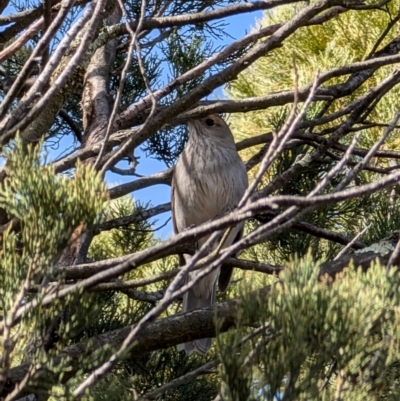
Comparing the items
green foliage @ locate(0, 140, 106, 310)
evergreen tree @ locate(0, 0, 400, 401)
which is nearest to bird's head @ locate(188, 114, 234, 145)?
evergreen tree @ locate(0, 0, 400, 401)

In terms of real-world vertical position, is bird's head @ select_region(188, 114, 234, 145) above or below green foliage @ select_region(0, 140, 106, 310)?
above

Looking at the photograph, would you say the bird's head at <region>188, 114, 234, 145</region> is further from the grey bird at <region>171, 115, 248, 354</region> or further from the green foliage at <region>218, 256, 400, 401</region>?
the green foliage at <region>218, 256, 400, 401</region>

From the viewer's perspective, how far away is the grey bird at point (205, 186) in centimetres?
353

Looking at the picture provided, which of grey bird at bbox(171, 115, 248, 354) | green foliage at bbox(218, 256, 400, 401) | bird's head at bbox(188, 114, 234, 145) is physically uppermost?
bird's head at bbox(188, 114, 234, 145)

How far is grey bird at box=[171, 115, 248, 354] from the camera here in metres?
3.53

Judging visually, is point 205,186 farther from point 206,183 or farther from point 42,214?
point 42,214

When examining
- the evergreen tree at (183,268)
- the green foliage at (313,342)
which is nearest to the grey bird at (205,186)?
the evergreen tree at (183,268)

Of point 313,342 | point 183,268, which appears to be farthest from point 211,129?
point 313,342

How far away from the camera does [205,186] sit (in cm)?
355

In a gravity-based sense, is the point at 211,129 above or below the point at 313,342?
above

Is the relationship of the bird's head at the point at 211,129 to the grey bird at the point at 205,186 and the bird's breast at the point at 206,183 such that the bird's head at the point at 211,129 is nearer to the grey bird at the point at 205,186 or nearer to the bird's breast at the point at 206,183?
the grey bird at the point at 205,186

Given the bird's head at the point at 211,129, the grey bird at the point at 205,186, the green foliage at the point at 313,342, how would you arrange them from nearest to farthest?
1. the green foliage at the point at 313,342
2. the grey bird at the point at 205,186
3. the bird's head at the point at 211,129

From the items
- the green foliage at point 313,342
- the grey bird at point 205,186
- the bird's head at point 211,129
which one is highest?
the bird's head at point 211,129

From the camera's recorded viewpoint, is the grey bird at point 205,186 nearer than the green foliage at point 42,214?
No
